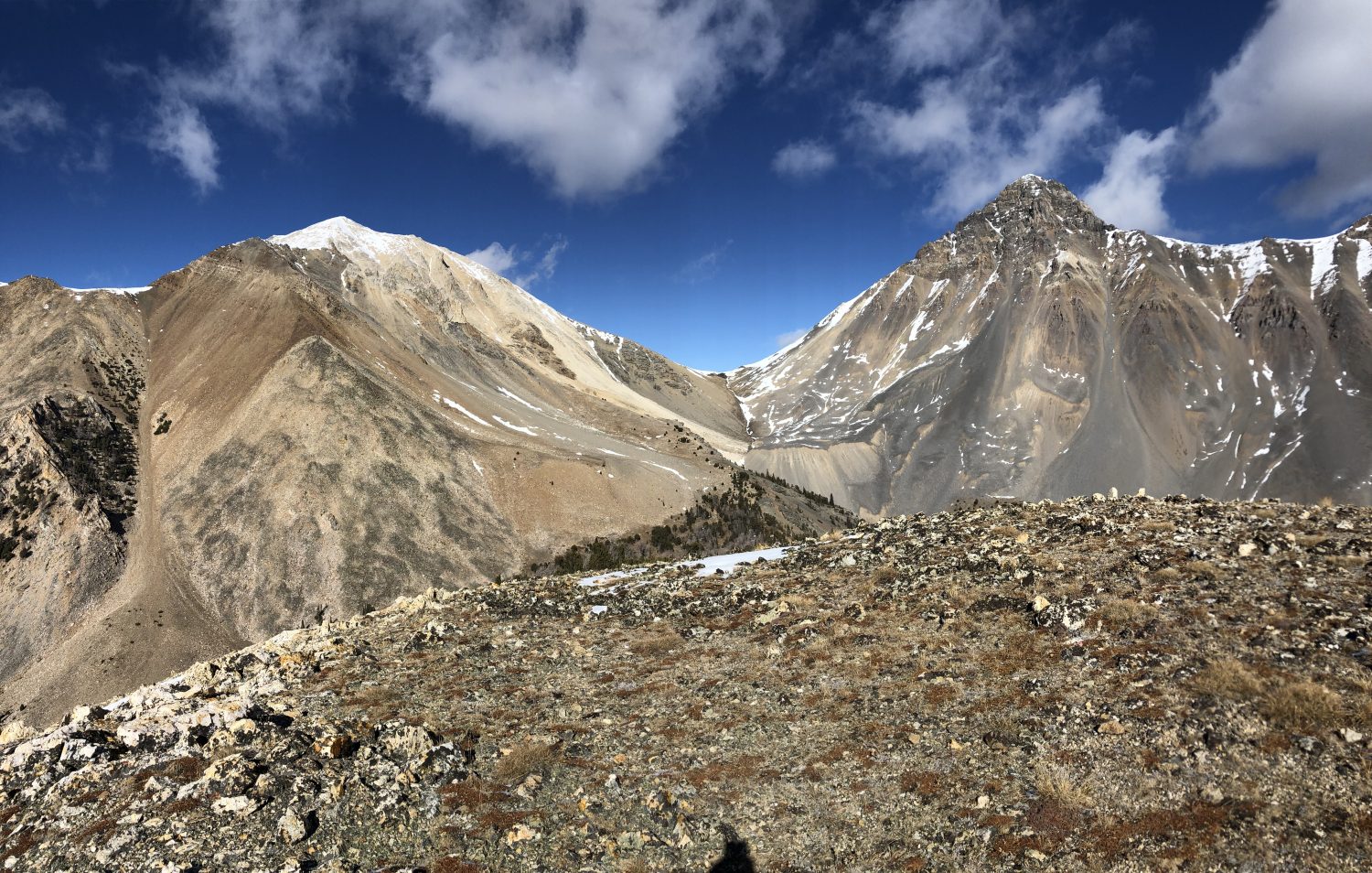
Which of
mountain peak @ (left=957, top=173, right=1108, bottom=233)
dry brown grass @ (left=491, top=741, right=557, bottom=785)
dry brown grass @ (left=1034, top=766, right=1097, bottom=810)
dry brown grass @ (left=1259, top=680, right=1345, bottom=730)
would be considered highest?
mountain peak @ (left=957, top=173, right=1108, bottom=233)

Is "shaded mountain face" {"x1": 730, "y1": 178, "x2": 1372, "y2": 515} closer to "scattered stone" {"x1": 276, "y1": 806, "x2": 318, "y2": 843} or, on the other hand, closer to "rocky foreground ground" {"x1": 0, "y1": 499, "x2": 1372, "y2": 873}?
"rocky foreground ground" {"x1": 0, "y1": 499, "x2": 1372, "y2": 873}

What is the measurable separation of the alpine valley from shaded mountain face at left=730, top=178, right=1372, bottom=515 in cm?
66

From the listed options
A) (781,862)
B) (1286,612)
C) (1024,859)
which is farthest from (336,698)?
(1286,612)

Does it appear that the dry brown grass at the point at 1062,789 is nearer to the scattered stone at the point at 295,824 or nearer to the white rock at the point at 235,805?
the scattered stone at the point at 295,824

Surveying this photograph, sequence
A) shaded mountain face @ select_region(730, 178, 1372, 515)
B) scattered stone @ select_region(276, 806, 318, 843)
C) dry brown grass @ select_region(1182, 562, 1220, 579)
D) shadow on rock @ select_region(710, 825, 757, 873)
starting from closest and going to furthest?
shadow on rock @ select_region(710, 825, 757, 873) → scattered stone @ select_region(276, 806, 318, 843) → dry brown grass @ select_region(1182, 562, 1220, 579) → shaded mountain face @ select_region(730, 178, 1372, 515)

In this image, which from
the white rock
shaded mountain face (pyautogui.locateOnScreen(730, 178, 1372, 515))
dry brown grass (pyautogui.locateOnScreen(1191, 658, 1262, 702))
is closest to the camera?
the white rock

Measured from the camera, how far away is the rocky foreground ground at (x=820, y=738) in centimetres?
859

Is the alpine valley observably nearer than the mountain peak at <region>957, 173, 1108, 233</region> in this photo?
Yes

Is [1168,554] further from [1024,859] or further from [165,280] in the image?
[165,280]

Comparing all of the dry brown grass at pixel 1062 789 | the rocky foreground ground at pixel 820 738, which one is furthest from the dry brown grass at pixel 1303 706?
the dry brown grass at pixel 1062 789

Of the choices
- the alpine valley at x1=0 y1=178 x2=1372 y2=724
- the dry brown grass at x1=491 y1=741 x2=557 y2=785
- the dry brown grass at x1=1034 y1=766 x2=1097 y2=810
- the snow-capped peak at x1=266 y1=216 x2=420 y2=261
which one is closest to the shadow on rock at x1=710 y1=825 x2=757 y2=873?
the dry brown grass at x1=491 y1=741 x2=557 y2=785

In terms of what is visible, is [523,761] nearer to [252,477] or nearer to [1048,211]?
[252,477]

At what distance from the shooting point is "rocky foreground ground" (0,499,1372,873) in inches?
338

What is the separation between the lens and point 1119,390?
142 metres
